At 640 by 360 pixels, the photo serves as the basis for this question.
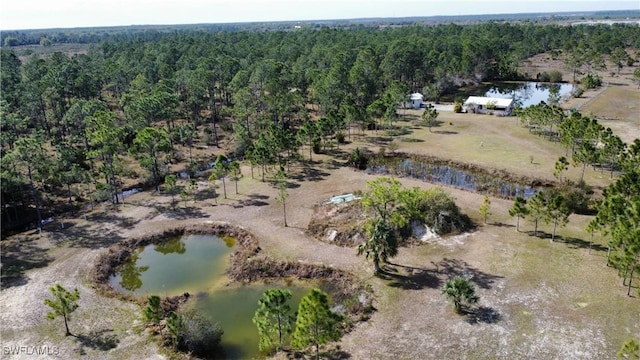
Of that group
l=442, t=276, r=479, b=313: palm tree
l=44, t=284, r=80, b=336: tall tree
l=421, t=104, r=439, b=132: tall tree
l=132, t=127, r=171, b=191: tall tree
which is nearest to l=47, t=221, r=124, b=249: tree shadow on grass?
l=132, t=127, r=171, b=191: tall tree

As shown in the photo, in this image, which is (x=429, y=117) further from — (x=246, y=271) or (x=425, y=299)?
(x=246, y=271)

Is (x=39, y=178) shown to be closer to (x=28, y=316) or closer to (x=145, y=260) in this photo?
(x=145, y=260)

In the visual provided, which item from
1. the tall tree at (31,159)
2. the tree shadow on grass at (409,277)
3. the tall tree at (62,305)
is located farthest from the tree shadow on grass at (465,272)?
the tall tree at (31,159)

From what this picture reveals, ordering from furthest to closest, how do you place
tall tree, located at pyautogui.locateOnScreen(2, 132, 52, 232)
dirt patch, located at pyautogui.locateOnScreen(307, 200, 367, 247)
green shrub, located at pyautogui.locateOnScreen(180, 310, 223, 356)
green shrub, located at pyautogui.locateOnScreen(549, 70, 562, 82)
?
green shrub, located at pyautogui.locateOnScreen(549, 70, 562, 82) < tall tree, located at pyautogui.locateOnScreen(2, 132, 52, 232) < dirt patch, located at pyautogui.locateOnScreen(307, 200, 367, 247) < green shrub, located at pyautogui.locateOnScreen(180, 310, 223, 356)

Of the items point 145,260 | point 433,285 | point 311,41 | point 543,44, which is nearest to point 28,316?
point 145,260

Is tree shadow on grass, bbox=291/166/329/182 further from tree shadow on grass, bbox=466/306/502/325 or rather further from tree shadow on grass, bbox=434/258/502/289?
tree shadow on grass, bbox=466/306/502/325

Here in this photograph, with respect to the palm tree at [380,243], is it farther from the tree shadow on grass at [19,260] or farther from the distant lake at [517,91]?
the distant lake at [517,91]
